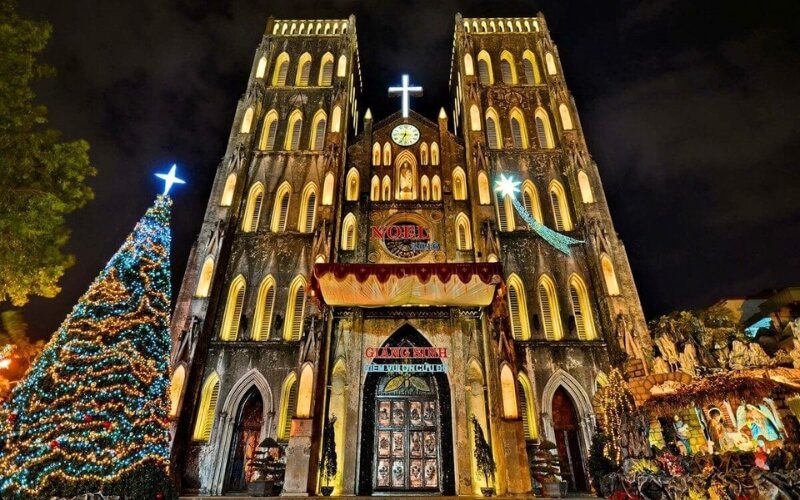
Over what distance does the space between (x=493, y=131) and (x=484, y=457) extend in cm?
1594

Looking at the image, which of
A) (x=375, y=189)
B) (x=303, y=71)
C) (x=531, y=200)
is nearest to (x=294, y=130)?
(x=303, y=71)

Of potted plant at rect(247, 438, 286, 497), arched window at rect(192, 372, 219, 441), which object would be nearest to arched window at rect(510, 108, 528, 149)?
potted plant at rect(247, 438, 286, 497)

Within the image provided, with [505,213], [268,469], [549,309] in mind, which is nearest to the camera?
[268,469]

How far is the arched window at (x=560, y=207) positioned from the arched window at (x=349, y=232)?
9.51 m

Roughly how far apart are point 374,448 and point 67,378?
1066cm

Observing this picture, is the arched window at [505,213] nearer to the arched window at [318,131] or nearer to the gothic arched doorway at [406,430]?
the gothic arched doorway at [406,430]

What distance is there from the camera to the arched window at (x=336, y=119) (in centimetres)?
2177

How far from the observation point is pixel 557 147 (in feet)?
72.3

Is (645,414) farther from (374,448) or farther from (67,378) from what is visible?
(67,378)

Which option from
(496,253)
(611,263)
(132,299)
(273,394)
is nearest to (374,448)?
(273,394)

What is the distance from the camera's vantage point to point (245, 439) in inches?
635

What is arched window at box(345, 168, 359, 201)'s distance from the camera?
825 inches

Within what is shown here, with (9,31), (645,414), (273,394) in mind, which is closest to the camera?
(9,31)

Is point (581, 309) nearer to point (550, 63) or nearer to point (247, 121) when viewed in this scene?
point (550, 63)
